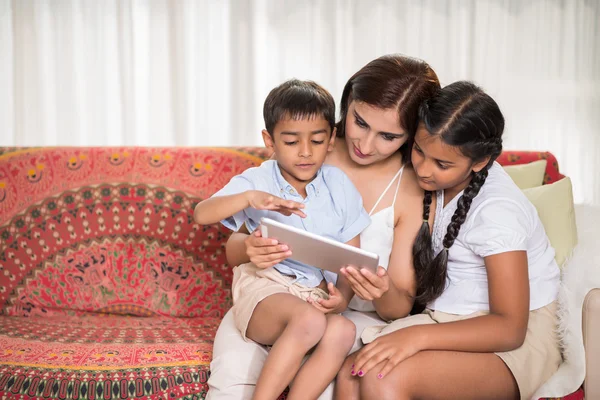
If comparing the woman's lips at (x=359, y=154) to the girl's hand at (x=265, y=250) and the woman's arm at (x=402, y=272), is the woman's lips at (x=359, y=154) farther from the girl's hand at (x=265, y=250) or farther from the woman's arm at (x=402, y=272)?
the girl's hand at (x=265, y=250)

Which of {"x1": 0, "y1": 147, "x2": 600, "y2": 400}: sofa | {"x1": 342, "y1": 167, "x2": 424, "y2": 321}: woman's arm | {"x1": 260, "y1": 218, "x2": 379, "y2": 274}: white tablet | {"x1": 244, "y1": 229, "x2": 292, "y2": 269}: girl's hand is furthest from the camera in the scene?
{"x1": 0, "y1": 147, "x2": 600, "y2": 400}: sofa

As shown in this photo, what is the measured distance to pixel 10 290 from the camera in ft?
7.79

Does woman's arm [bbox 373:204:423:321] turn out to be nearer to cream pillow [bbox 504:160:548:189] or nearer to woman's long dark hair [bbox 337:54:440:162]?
woman's long dark hair [bbox 337:54:440:162]

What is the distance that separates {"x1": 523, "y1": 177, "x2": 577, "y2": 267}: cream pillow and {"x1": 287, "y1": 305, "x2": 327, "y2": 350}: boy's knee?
935mm

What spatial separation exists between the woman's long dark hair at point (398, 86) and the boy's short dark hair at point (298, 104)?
11 centimetres

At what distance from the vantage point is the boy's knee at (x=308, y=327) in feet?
5.21

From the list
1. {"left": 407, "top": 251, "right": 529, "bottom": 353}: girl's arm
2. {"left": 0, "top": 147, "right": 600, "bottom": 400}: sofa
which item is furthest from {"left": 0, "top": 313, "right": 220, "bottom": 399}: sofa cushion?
{"left": 407, "top": 251, "right": 529, "bottom": 353}: girl's arm

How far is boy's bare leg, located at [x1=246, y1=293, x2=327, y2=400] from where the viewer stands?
1.56 m

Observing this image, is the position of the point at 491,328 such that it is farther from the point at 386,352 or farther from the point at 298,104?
the point at 298,104

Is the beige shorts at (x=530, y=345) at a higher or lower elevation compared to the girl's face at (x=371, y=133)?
lower

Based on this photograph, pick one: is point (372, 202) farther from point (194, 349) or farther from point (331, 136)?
point (194, 349)

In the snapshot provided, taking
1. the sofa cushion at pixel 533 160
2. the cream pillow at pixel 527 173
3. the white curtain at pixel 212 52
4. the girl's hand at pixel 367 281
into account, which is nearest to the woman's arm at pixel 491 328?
the girl's hand at pixel 367 281

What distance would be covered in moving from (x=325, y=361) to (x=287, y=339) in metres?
0.12

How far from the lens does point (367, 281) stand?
1.62 metres
